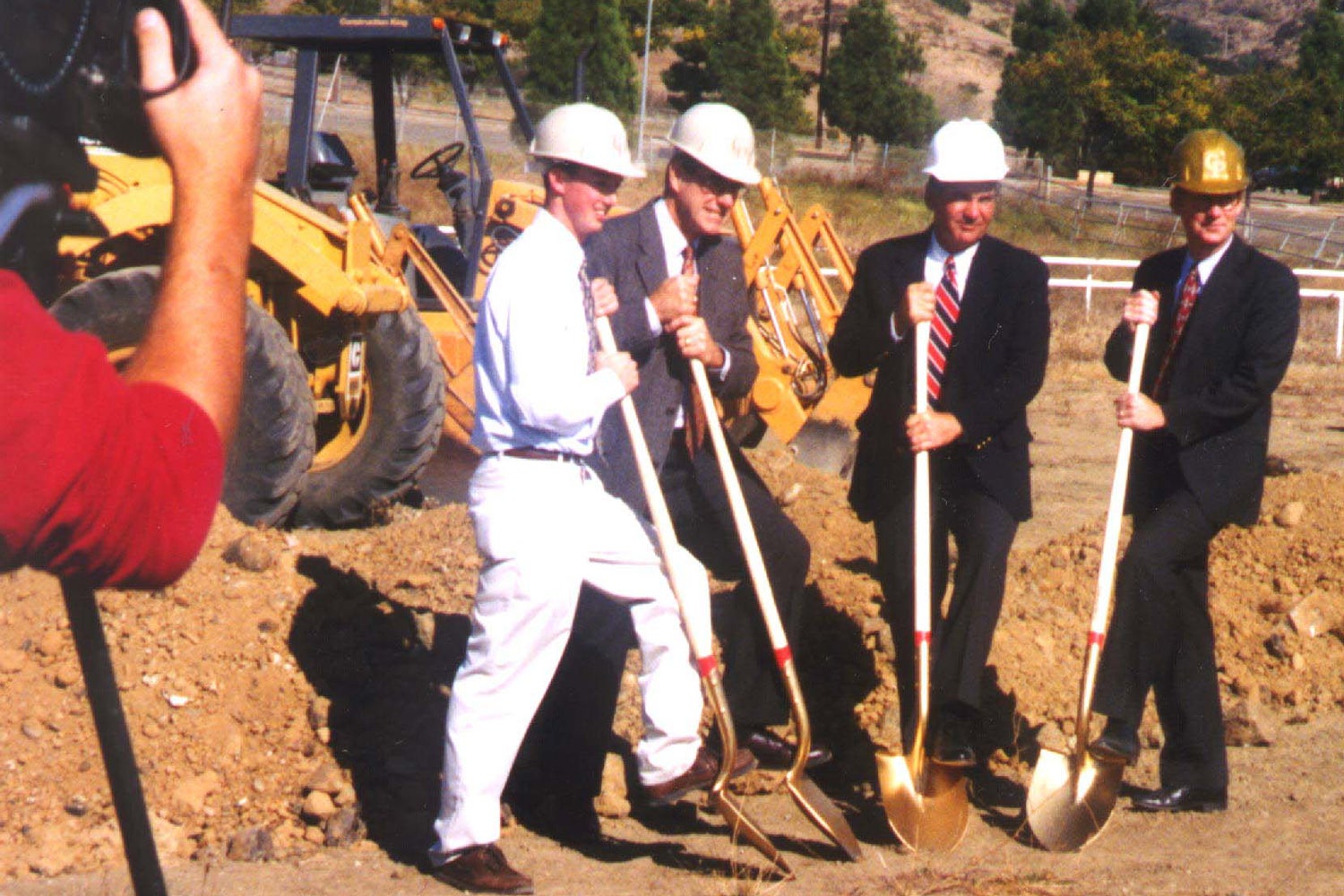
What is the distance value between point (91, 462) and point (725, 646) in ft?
15.1

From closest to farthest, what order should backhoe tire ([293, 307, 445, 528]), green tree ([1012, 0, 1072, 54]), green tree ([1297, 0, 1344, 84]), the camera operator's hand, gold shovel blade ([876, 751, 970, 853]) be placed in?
the camera operator's hand, gold shovel blade ([876, 751, 970, 853]), backhoe tire ([293, 307, 445, 528]), green tree ([1297, 0, 1344, 84]), green tree ([1012, 0, 1072, 54])

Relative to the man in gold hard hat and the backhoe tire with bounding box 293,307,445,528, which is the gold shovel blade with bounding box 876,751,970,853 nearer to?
the man in gold hard hat

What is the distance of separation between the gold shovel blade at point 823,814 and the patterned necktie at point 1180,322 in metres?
1.79

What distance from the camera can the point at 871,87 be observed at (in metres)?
54.2

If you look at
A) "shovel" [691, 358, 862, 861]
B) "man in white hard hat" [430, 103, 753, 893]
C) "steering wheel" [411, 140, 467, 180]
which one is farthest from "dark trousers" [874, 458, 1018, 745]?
"steering wheel" [411, 140, 467, 180]

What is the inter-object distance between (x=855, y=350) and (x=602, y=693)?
54.4 inches

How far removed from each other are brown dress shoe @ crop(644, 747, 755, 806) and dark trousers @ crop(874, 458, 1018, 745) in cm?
53

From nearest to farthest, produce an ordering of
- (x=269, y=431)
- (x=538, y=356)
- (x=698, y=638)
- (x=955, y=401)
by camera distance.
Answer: (x=538, y=356) → (x=698, y=638) → (x=955, y=401) → (x=269, y=431)

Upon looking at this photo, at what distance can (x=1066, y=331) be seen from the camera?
61.7 feet

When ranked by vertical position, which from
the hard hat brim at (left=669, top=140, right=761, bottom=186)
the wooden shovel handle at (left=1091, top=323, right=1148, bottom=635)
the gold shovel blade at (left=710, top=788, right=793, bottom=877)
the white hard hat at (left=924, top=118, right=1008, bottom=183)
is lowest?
the gold shovel blade at (left=710, top=788, right=793, bottom=877)

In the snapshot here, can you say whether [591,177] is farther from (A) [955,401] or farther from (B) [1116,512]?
(B) [1116,512]

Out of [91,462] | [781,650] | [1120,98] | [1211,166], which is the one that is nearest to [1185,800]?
[781,650]

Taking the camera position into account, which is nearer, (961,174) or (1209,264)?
(961,174)

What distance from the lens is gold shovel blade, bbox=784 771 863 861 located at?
483 cm
